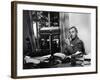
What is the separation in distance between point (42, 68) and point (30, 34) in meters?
0.23

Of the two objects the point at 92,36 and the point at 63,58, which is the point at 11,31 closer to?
the point at 63,58

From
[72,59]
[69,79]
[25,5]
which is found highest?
[25,5]

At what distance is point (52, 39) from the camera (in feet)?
5.31

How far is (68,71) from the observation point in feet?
5.48

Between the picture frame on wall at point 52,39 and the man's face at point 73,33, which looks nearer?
the picture frame on wall at point 52,39

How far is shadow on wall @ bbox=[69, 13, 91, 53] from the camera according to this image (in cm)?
168

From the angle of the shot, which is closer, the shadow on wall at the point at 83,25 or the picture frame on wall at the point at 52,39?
the picture frame on wall at the point at 52,39

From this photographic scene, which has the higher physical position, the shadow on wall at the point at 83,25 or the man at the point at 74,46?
the shadow on wall at the point at 83,25

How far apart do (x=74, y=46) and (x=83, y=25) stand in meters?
0.17

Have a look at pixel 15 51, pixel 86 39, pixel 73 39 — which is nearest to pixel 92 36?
pixel 86 39

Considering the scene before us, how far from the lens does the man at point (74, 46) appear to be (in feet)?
5.46

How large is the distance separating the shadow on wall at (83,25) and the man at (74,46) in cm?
3

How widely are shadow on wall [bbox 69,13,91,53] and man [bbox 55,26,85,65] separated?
0.09 feet

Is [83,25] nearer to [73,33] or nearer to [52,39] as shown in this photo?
[73,33]
